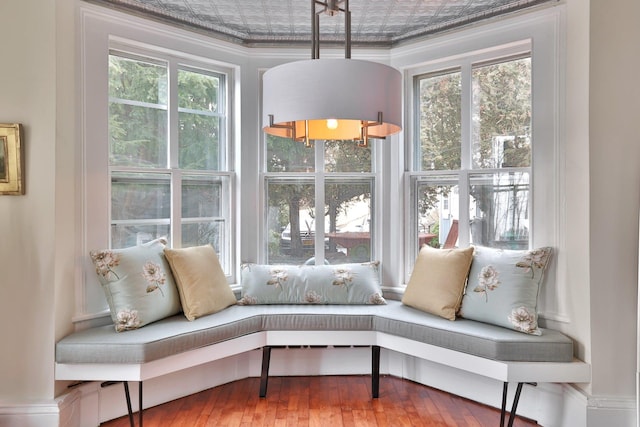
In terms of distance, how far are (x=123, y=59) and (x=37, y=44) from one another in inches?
22.0

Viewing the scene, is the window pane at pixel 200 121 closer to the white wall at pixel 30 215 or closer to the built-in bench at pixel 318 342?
the white wall at pixel 30 215

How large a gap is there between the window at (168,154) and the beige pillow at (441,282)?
1442 mm

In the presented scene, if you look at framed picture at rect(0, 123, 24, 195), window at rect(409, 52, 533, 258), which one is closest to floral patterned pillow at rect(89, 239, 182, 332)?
framed picture at rect(0, 123, 24, 195)

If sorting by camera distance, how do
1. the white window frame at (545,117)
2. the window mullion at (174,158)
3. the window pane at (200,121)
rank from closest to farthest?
the white window frame at (545,117), the window mullion at (174,158), the window pane at (200,121)

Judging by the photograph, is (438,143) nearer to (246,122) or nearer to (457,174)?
(457,174)

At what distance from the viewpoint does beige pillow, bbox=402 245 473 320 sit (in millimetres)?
2779

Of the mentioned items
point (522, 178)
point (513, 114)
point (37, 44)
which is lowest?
point (522, 178)

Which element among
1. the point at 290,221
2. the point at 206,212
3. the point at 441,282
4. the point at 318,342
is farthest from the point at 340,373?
the point at 206,212

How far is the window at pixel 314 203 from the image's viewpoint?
3439 mm

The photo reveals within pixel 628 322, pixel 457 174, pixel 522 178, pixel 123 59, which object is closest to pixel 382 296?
pixel 457 174

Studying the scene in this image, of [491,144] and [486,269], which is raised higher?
[491,144]

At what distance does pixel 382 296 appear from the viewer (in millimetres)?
3291

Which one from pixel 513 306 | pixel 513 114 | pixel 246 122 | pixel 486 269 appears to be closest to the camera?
pixel 513 306

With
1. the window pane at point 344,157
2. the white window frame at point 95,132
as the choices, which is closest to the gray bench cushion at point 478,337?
the window pane at point 344,157
